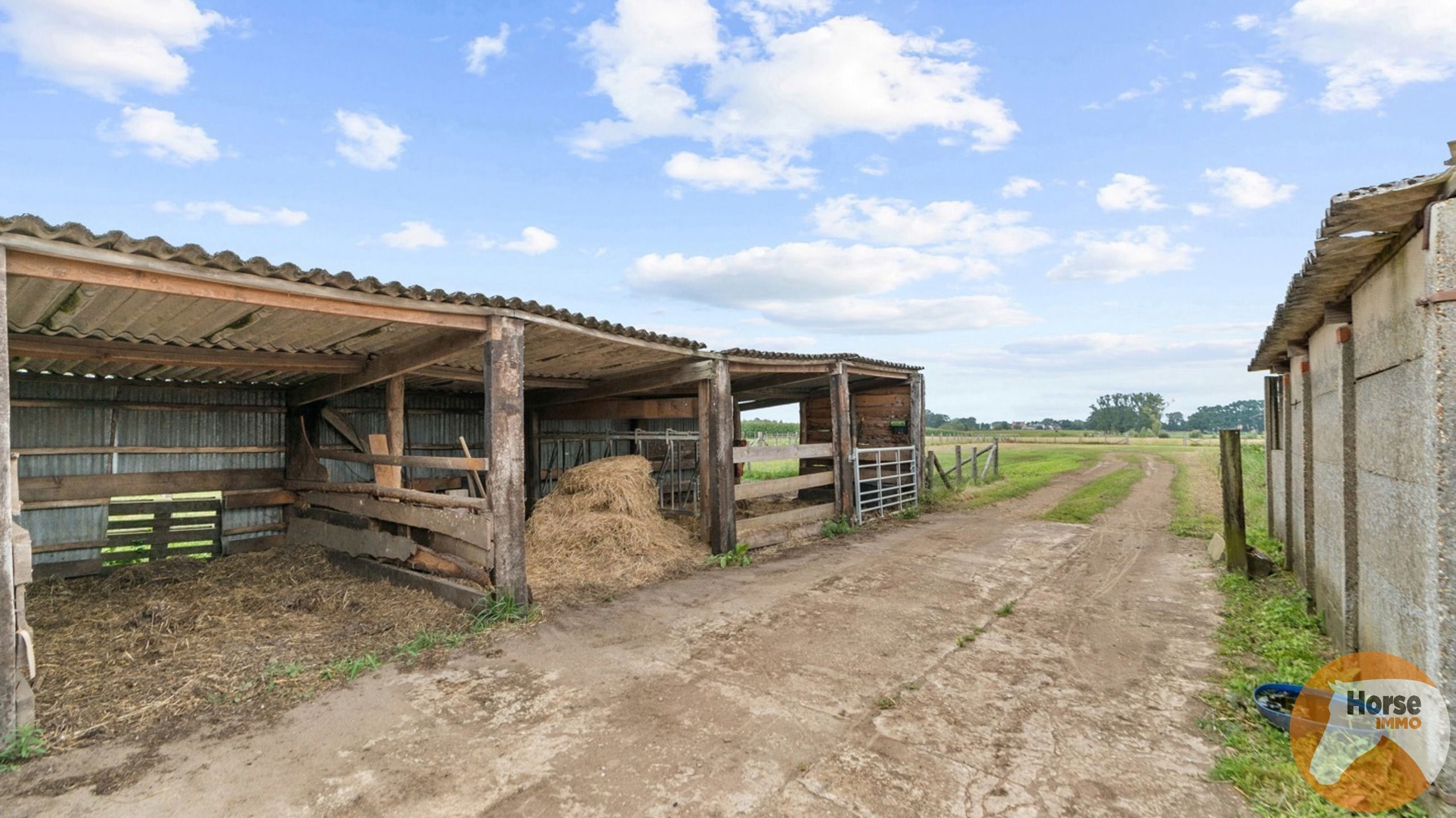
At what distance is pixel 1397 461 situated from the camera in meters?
3.33

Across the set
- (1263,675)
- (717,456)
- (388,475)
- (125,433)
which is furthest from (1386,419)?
(125,433)

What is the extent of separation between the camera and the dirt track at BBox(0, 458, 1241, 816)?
291cm

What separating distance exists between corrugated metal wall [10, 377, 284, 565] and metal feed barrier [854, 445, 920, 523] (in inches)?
367

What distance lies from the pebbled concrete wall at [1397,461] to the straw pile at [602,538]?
5.84 m

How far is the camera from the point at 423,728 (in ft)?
11.9

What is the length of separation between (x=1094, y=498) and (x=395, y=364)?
14.0 m

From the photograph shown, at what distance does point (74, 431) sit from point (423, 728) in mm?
7643

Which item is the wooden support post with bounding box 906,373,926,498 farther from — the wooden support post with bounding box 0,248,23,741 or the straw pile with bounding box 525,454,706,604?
the wooden support post with bounding box 0,248,23,741

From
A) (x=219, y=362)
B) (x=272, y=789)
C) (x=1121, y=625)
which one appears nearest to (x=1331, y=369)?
(x=1121, y=625)

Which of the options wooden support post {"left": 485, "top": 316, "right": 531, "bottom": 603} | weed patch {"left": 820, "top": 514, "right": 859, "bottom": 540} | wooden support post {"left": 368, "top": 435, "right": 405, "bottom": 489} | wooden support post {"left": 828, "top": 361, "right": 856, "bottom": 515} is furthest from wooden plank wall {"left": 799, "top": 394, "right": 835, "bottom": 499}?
wooden support post {"left": 485, "top": 316, "right": 531, "bottom": 603}

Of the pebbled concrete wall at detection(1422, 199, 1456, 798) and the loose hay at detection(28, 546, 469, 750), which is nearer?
the pebbled concrete wall at detection(1422, 199, 1456, 798)

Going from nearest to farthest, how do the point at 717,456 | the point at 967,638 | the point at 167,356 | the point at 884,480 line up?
the point at 967,638 → the point at 167,356 → the point at 717,456 → the point at 884,480

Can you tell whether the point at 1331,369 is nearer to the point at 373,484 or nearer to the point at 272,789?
the point at 272,789

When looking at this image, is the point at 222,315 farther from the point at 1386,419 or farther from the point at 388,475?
the point at 1386,419
